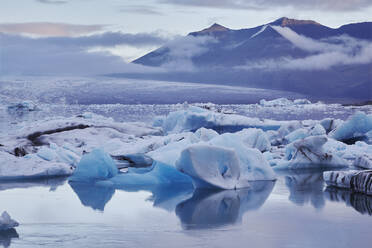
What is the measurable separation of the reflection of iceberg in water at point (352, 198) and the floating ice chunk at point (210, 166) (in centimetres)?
115

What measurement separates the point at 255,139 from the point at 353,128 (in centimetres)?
388

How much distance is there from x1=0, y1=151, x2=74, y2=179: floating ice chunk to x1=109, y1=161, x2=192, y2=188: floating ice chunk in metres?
1.11

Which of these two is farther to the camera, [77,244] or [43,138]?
[43,138]

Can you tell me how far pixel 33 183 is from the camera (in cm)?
820

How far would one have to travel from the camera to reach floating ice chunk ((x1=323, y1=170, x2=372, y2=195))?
7.19 meters

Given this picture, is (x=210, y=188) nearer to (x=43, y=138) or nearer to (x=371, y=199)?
(x=371, y=199)

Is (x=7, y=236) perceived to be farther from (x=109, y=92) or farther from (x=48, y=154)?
(x=109, y=92)

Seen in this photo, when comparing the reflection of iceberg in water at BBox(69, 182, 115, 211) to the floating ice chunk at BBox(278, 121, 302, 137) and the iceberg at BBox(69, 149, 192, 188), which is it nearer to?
the iceberg at BBox(69, 149, 192, 188)

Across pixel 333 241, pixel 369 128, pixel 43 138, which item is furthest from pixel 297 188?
pixel 369 128

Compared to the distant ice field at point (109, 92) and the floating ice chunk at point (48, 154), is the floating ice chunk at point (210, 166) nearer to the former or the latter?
the floating ice chunk at point (48, 154)

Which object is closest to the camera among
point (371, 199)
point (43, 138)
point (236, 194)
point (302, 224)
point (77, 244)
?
point (77, 244)

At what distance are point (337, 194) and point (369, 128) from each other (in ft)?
27.2

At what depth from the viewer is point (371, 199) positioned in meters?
6.81

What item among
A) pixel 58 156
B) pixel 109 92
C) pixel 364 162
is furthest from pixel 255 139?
pixel 109 92
